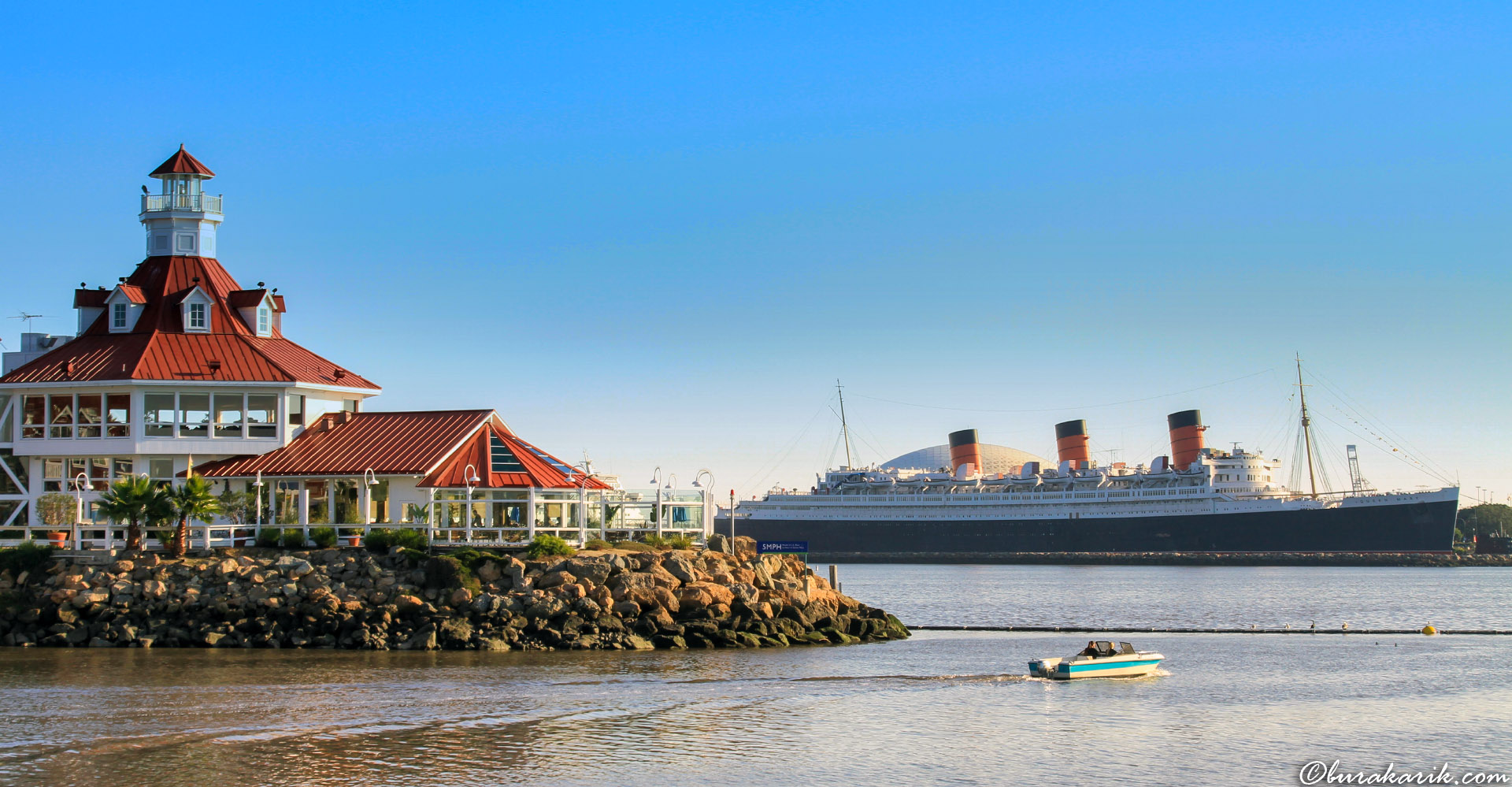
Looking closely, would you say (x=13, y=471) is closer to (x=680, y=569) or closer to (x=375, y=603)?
(x=375, y=603)

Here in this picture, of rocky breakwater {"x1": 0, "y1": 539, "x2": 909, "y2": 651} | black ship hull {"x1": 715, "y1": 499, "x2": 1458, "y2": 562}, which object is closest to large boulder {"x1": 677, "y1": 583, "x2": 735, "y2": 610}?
rocky breakwater {"x1": 0, "y1": 539, "x2": 909, "y2": 651}

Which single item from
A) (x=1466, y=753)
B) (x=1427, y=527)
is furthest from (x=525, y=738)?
(x=1427, y=527)

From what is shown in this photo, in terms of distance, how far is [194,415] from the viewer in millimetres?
33781

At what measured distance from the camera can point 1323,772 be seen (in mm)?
18062

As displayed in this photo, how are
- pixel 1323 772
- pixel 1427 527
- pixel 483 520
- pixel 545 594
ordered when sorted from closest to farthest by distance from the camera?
1. pixel 1323 772
2. pixel 545 594
3. pixel 483 520
4. pixel 1427 527

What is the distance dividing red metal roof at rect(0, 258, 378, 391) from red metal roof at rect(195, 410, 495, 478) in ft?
4.30

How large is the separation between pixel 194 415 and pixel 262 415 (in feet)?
5.15

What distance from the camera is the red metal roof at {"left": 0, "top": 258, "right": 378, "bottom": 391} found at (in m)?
33.1

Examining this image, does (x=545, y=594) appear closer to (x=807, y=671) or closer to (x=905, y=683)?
(x=807, y=671)

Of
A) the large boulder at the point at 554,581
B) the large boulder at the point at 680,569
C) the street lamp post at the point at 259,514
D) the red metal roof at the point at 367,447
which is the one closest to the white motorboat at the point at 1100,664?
the large boulder at the point at 680,569

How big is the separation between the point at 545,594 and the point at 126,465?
38.8 ft

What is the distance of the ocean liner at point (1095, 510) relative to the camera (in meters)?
98.6

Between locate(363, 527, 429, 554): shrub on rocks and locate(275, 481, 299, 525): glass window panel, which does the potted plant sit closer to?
locate(275, 481, 299, 525): glass window panel

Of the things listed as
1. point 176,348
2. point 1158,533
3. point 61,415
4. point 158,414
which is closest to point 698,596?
point 158,414
